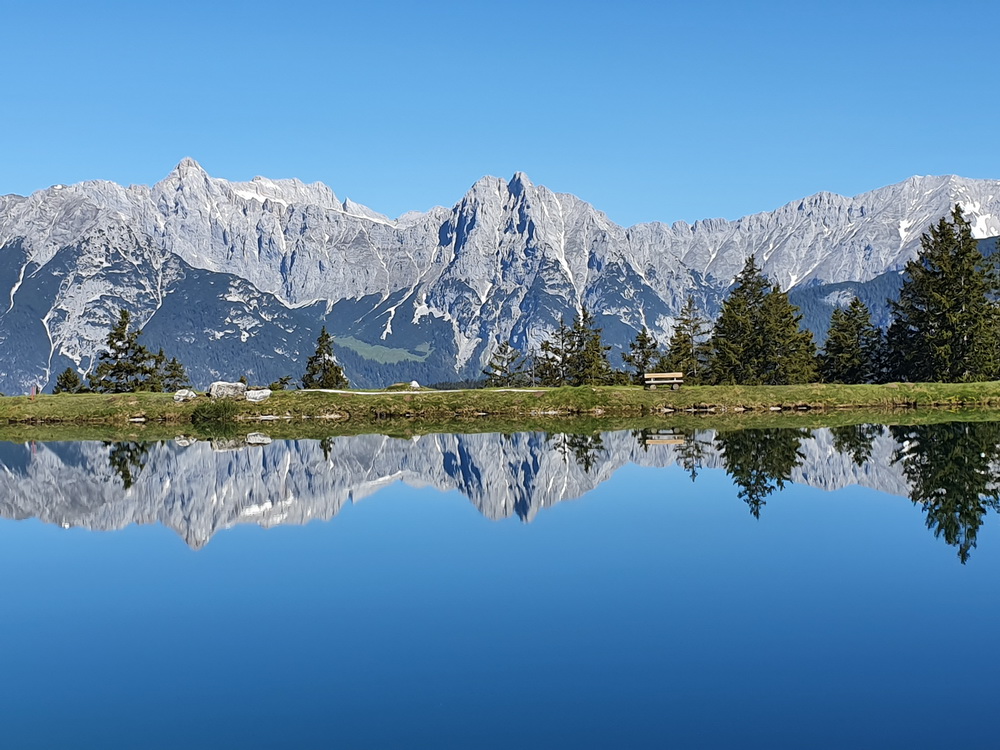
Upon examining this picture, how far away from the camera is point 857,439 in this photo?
2362 inches

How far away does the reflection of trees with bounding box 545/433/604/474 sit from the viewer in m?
53.4

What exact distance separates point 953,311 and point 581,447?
52.0 metres

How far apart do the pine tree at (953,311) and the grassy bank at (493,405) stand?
22.3 feet

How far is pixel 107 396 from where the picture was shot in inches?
3716

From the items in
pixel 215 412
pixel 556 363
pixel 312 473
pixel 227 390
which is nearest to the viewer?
pixel 312 473

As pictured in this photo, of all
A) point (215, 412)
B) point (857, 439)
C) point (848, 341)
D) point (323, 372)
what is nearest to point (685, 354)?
point (848, 341)

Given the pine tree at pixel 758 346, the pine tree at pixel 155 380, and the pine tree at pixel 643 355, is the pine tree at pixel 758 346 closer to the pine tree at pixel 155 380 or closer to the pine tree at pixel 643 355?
the pine tree at pixel 643 355

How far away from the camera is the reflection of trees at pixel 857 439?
51656 mm

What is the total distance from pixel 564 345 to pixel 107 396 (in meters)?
46.6

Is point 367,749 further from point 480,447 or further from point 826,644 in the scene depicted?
point 480,447

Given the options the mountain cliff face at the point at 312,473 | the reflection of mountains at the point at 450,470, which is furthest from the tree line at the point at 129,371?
the mountain cliff face at the point at 312,473

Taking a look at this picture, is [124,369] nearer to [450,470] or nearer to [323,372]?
[323,372]

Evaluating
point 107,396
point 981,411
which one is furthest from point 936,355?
point 107,396

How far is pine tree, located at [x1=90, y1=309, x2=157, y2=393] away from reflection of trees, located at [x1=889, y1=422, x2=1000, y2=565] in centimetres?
6817
